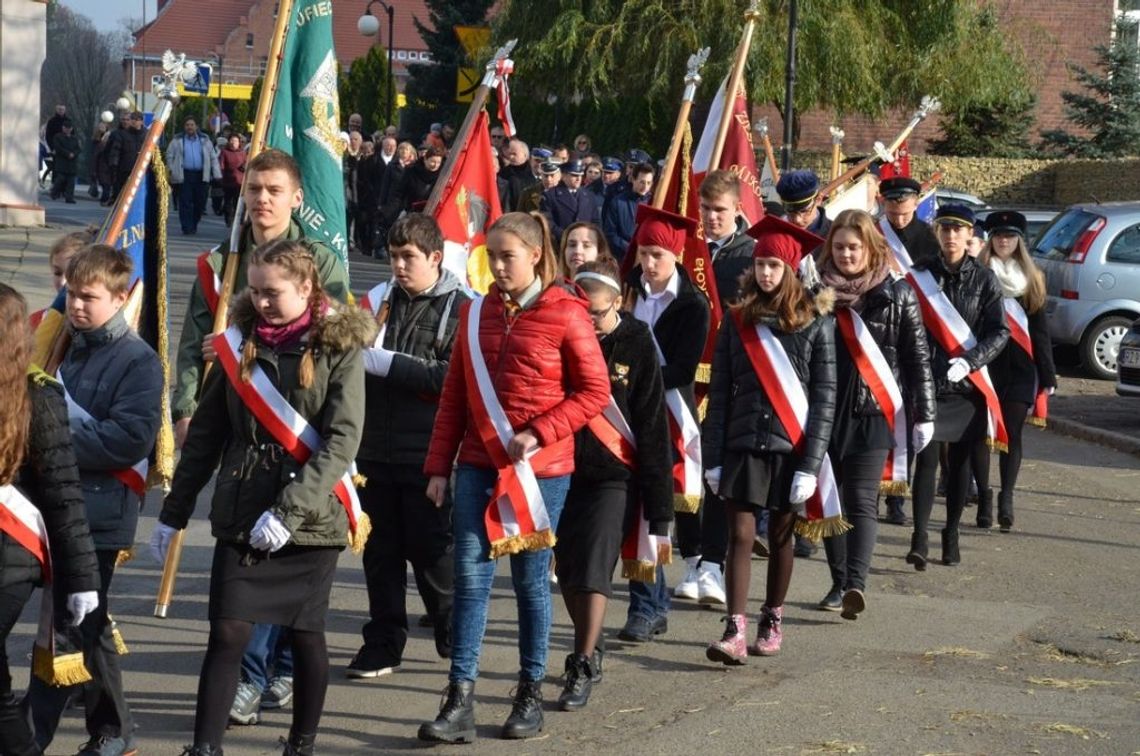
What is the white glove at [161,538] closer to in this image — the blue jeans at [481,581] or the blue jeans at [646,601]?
the blue jeans at [481,581]

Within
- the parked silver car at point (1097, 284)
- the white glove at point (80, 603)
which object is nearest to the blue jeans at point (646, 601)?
the white glove at point (80, 603)

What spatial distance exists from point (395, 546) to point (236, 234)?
1.35m

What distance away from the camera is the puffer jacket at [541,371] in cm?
619

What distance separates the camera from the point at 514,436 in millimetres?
6117

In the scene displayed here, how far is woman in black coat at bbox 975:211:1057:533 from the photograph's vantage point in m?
10.8

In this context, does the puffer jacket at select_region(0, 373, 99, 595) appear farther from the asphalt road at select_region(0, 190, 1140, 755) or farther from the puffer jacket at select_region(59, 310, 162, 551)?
the asphalt road at select_region(0, 190, 1140, 755)

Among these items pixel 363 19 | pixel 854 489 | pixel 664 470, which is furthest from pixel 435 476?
pixel 363 19

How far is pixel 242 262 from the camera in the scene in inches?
275

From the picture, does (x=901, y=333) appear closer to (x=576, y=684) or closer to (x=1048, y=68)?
(x=576, y=684)

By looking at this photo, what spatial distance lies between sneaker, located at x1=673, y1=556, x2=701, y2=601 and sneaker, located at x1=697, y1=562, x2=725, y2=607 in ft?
0.09

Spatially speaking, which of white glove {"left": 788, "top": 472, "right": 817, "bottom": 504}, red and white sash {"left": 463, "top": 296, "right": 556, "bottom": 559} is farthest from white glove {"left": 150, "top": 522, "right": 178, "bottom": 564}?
white glove {"left": 788, "top": 472, "right": 817, "bottom": 504}

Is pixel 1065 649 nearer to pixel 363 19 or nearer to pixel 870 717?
pixel 870 717

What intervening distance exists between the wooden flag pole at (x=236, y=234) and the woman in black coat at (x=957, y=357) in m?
3.79

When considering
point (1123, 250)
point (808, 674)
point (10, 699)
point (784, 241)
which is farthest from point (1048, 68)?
point (10, 699)
